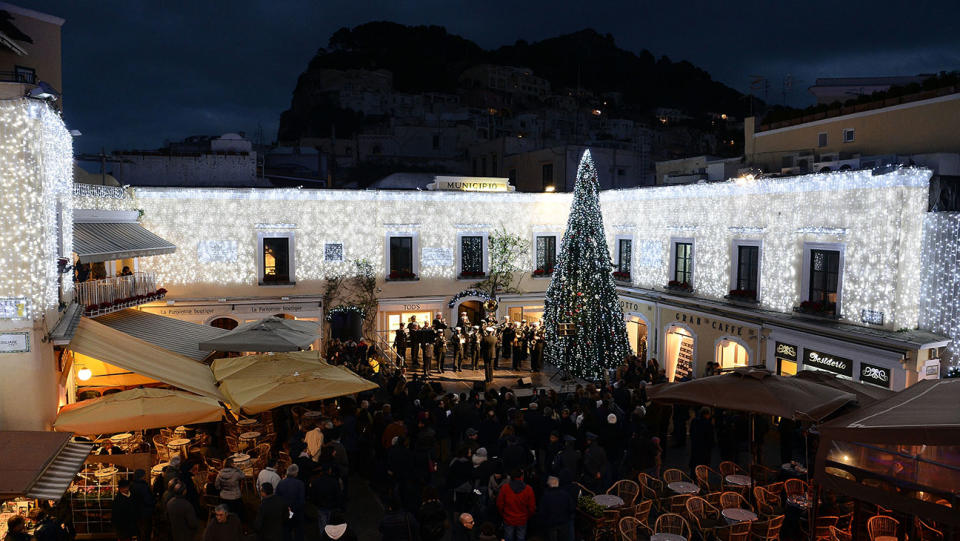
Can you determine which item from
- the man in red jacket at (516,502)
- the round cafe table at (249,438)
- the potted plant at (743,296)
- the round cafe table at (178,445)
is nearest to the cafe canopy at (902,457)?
the man in red jacket at (516,502)

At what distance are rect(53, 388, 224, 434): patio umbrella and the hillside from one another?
58.8 meters

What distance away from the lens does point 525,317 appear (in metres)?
26.5

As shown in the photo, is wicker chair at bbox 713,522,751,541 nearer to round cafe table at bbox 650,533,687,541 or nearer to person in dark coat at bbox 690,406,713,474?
round cafe table at bbox 650,533,687,541

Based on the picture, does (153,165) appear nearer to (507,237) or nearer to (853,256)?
(507,237)

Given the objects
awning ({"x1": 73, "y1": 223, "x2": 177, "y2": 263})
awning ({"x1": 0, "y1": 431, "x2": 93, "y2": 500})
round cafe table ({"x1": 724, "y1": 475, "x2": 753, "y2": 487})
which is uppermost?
awning ({"x1": 73, "y1": 223, "x2": 177, "y2": 263})

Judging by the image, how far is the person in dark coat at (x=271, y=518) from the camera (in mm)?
8312

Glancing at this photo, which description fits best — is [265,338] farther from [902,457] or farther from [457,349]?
[902,457]

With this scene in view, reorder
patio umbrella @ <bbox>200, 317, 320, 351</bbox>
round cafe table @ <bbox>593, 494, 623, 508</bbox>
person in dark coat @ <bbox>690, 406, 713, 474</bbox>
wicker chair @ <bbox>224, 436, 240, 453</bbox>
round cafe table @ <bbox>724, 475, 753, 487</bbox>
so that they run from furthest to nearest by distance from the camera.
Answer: patio umbrella @ <bbox>200, 317, 320, 351</bbox> → wicker chair @ <bbox>224, 436, 240, 453</bbox> → person in dark coat @ <bbox>690, 406, 713, 474</bbox> → round cafe table @ <bbox>724, 475, 753, 487</bbox> → round cafe table @ <bbox>593, 494, 623, 508</bbox>

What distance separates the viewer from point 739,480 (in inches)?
431

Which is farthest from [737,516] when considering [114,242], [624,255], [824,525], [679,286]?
[624,255]

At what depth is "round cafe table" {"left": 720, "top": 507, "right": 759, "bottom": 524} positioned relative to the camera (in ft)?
30.0

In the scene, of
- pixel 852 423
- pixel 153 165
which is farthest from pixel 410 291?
pixel 852 423

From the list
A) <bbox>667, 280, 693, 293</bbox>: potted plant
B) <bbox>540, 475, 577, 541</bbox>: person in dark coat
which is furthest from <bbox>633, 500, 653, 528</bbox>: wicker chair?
<bbox>667, 280, 693, 293</bbox>: potted plant

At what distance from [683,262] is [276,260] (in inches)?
571
